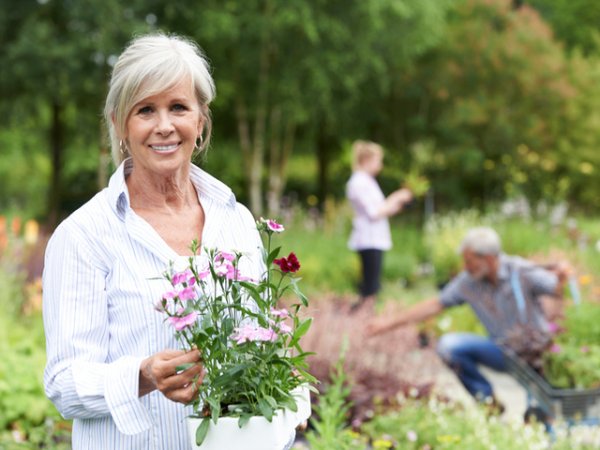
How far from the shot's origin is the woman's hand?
6.42 feet

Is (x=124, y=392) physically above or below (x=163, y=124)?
below

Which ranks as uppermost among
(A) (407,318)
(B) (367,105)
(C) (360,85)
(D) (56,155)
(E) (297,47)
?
(C) (360,85)

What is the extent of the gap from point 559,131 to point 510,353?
1647 cm

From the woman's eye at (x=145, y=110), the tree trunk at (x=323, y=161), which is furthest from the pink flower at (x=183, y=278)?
the tree trunk at (x=323, y=161)

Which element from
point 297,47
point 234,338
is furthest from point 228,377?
point 297,47

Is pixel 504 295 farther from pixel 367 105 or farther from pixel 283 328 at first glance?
pixel 367 105

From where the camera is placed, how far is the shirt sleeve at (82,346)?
205cm

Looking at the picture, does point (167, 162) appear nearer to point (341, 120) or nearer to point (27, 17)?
point (27, 17)

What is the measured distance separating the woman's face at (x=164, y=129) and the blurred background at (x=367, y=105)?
10946 mm

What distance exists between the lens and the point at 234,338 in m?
2.05

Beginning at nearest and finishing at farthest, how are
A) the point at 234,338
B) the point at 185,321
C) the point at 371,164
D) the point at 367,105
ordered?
the point at 185,321 → the point at 234,338 → the point at 371,164 → the point at 367,105

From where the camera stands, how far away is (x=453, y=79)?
21.3 metres

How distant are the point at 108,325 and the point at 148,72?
574 mm

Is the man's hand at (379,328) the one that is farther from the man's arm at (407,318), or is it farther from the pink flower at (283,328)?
the pink flower at (283,328)
